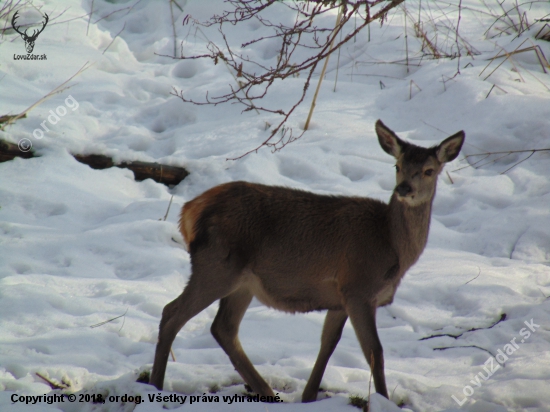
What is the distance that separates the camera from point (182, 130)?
912 centimetres

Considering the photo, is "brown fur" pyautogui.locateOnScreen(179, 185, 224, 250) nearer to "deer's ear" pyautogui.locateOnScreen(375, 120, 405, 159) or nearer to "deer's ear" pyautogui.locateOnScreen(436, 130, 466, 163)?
"deer's ear" pyautogui.locateOnScreen(375, 120, 405, 159)

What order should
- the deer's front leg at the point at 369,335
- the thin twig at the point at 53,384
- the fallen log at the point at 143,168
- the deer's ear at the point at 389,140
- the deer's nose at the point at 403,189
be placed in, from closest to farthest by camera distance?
the thin twig at the point at 53,384 → the deer's front leg at the point at 369,335 → the deer's nose at the point at 403,189 → the deer's ear at the point at 389,140 → the fallen log at the point at 143,168

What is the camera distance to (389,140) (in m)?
4.78

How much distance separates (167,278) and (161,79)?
565 cm

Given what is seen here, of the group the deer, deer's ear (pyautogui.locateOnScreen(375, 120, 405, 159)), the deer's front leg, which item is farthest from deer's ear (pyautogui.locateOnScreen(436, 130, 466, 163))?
the deer's front leg

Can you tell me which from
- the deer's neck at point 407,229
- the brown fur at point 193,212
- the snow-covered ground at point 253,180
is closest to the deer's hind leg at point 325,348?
the snow-covered ground at point 253,180

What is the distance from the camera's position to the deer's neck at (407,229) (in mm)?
4344

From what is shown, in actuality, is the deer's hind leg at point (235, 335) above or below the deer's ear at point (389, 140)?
below

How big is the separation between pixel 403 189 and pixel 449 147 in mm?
623

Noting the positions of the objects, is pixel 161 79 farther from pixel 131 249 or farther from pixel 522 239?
pixel 522 239

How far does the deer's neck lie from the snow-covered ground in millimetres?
902

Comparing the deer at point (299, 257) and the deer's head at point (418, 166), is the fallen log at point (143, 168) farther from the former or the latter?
the deer's head at point (418, 166)

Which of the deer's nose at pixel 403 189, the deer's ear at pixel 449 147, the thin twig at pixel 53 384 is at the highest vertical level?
the deer's ear at pixel 449 147

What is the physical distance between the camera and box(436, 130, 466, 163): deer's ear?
4.57 metres
